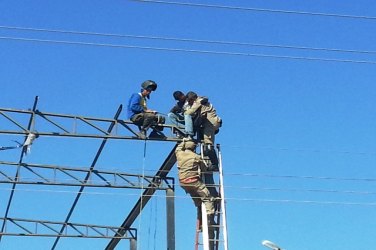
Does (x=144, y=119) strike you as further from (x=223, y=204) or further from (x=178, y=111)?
(x=223, y=204)

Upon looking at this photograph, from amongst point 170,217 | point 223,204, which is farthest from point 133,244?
point 223,204

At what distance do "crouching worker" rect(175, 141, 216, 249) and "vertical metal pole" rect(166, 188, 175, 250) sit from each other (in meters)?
2.98

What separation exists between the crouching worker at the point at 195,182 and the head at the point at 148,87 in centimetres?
165

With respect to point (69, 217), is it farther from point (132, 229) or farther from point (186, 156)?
point (186, 156)

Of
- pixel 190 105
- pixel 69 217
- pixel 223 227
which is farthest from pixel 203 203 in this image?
pixel 69 217

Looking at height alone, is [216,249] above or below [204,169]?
below

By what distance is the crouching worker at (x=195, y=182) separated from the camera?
47.2 feet

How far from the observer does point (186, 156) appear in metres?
15.1

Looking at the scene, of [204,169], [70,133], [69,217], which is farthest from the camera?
[69,217]

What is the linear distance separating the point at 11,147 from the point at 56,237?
571cm

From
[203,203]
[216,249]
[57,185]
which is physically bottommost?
[216,249]

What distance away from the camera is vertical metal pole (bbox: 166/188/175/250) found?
18.0 meters

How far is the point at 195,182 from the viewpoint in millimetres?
14688

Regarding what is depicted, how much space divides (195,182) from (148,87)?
8.12ft
